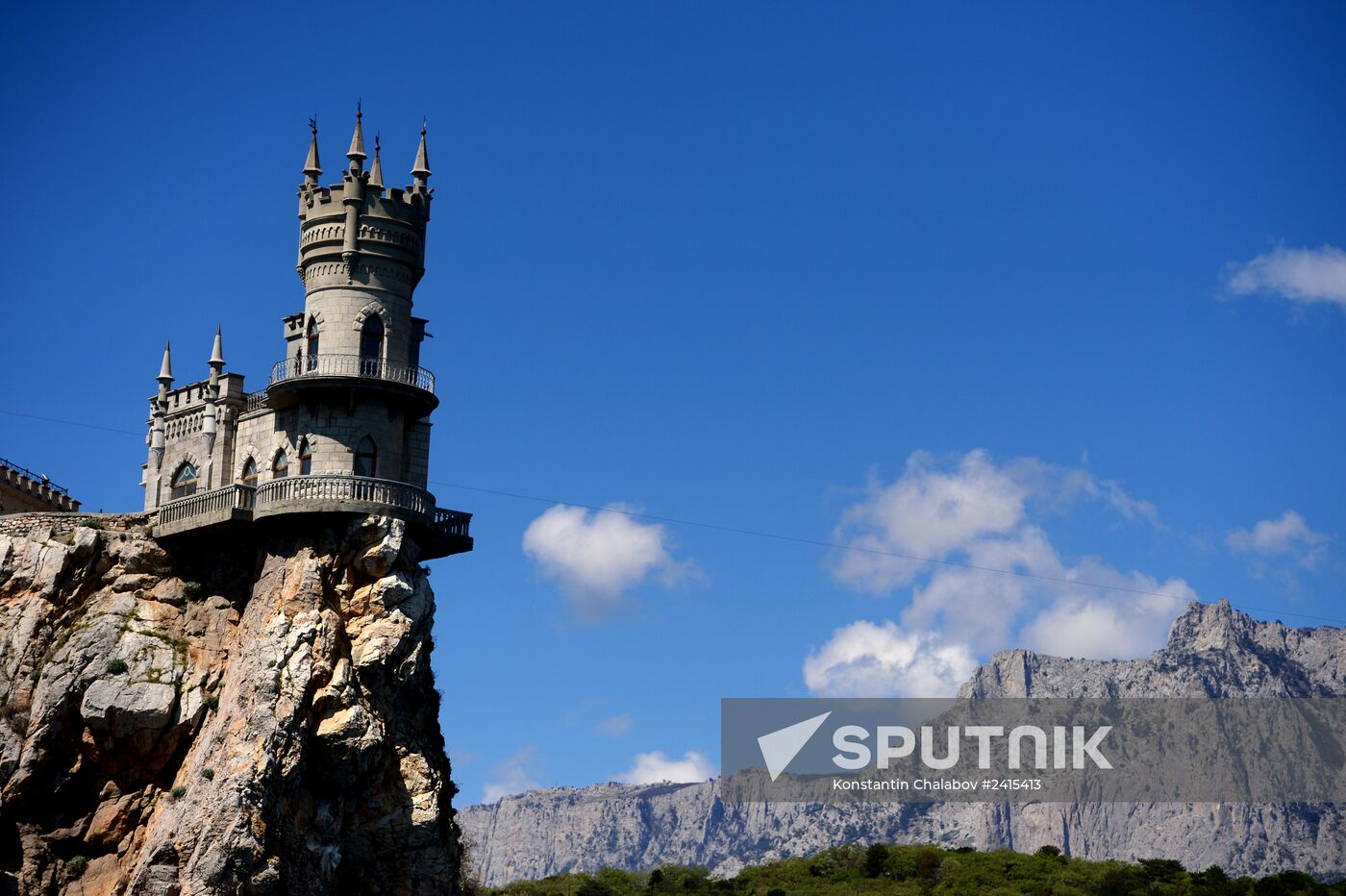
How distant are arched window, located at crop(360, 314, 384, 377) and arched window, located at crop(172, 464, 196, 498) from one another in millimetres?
8765

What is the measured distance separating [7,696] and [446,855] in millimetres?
16043

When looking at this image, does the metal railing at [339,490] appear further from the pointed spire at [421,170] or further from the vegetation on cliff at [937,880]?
the vegetation on cliff at [937,880]

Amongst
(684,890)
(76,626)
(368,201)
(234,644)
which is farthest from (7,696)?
(684,890)

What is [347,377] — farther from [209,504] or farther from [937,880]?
[937,880]

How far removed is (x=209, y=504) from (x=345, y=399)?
19.8 feet

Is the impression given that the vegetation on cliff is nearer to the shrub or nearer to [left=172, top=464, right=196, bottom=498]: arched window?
the shrub

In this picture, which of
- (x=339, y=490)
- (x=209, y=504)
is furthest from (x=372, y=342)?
(x=209, y=504)

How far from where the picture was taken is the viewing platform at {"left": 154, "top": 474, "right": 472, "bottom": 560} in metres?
68.9

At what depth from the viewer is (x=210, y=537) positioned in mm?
72500

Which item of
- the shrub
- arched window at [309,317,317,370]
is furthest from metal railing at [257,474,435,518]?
the shrub

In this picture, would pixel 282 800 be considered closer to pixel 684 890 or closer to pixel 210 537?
pixel 210 537

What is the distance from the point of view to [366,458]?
71.0 metres

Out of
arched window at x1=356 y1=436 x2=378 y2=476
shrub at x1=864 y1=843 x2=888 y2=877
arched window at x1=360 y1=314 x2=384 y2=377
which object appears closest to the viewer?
arched window at x1=356 y1=436 x2=378 y2=476

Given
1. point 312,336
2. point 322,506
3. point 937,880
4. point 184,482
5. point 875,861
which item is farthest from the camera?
point 875,861
